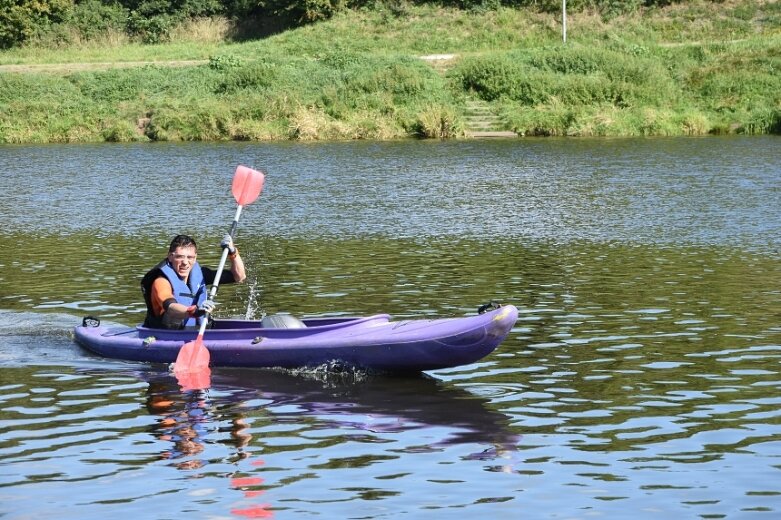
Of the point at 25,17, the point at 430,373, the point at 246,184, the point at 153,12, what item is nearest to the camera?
the point at 430,373

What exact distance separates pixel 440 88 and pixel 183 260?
32.6 meters

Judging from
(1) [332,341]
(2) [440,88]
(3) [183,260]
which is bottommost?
(1) [332,341]

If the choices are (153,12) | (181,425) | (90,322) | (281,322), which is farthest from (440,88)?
(181,425)

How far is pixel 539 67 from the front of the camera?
45.1 metres

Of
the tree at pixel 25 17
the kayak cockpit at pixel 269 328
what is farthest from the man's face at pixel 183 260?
the tree at pixel 25 17

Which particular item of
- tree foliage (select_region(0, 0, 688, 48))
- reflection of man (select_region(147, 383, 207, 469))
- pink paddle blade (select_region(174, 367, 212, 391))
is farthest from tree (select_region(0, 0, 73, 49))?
reflection of man (select_region(147, 383, 207, 469))

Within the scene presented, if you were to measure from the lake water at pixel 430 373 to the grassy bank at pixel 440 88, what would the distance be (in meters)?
14.7

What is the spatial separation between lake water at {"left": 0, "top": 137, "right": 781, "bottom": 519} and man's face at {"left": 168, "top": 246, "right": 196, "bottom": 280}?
97 cm

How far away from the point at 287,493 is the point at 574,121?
3388cm

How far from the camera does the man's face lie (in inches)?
463

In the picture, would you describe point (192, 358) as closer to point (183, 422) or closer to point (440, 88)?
point (183, 422)

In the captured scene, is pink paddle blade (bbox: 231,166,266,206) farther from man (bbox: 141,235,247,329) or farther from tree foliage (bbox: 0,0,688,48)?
tree foliage (bbox: 0,0,688,48)

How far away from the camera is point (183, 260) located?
11.8 m

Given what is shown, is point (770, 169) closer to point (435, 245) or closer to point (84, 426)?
point (435, 245)
